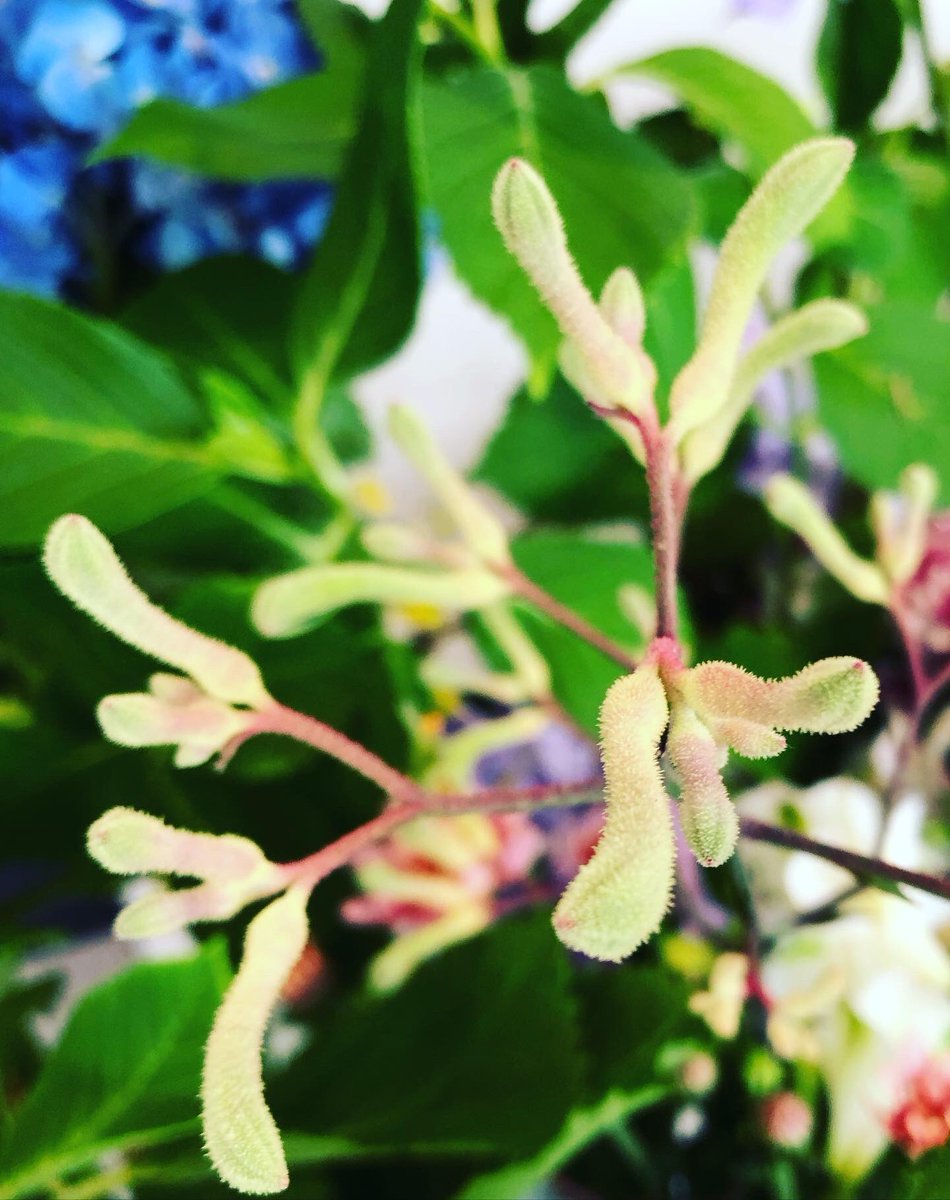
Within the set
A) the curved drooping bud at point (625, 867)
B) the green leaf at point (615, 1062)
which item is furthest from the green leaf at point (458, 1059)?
the curved drooping bud at point (625, 867)

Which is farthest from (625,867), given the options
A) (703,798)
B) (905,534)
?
(905,534)

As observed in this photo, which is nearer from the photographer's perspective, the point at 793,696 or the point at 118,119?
the point at 793,696

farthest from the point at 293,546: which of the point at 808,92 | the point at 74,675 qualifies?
the point at 808,92

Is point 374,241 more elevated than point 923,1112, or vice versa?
point 374,241

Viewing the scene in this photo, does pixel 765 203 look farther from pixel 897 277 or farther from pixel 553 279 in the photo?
pixel 897 277

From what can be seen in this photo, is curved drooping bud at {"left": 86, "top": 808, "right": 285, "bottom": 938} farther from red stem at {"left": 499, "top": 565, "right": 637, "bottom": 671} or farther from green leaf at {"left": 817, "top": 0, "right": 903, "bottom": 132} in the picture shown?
green leaf at {"left": 817, "top": 0, "right": 903, "bottom": 132}

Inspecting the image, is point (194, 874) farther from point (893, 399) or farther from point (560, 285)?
point (893, 399)

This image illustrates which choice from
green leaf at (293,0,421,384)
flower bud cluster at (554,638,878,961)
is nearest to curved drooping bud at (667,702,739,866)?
flower bud cluster at (554,638,878,961)
